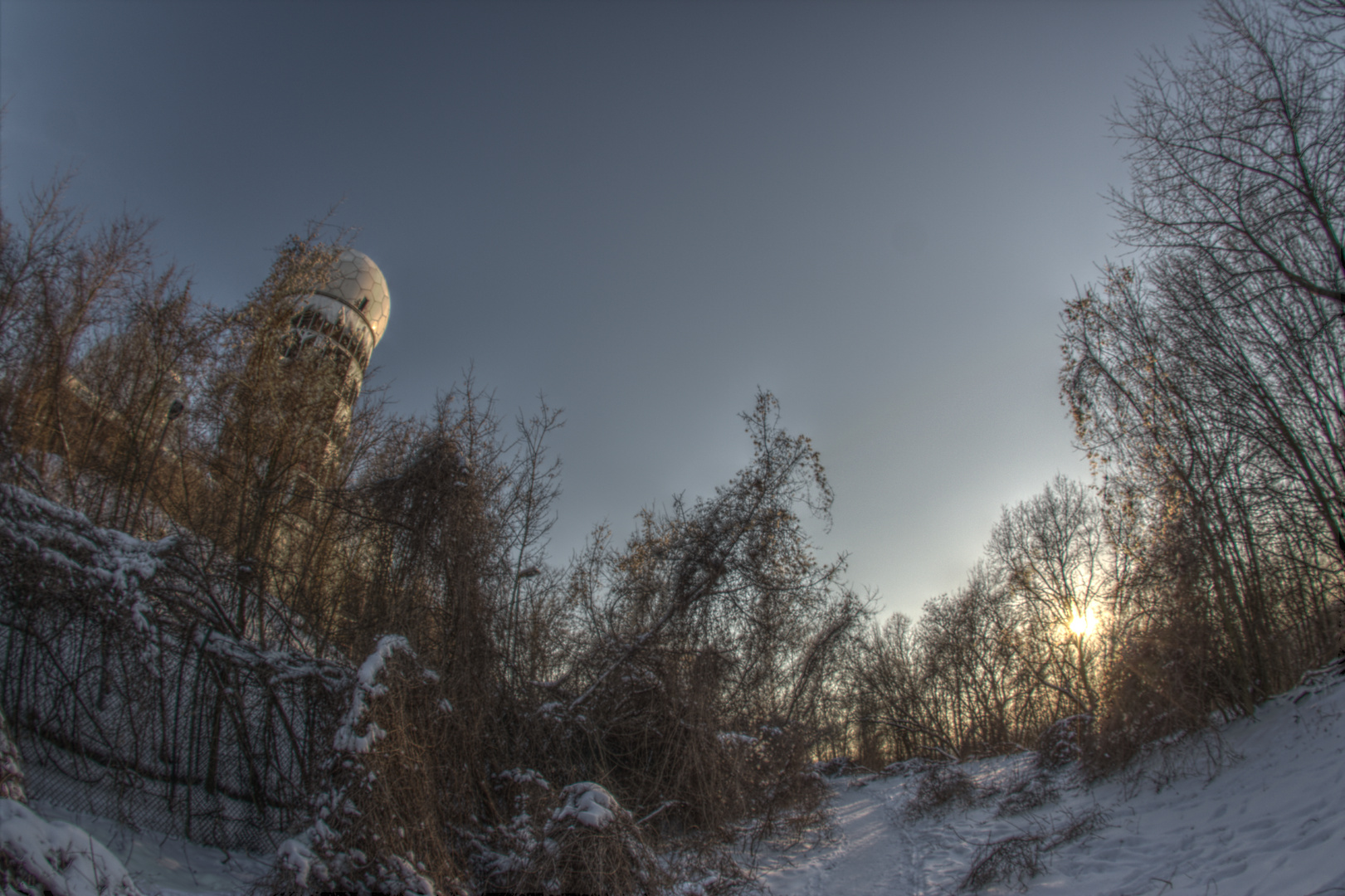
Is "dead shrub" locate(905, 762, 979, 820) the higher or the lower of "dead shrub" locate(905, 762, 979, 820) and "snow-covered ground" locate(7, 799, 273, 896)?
the lower

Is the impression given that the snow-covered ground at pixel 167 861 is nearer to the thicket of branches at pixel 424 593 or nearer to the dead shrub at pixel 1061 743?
the thicket of branches at pixel 424 593

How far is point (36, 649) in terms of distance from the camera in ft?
15.6

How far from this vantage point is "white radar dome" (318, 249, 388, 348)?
1822 cm

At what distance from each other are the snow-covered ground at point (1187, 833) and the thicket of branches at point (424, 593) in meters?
1.74

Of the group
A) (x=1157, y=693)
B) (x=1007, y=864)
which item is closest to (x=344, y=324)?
(x=1007, y=864)

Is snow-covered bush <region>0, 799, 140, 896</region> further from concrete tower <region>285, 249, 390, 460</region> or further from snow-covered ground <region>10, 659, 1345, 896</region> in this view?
concrete tower <region>285, 249, 390, 460</region>

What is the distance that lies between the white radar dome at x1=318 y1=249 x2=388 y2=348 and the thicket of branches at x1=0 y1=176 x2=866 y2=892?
7.95 m

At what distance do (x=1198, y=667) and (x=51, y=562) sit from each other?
12884 mm

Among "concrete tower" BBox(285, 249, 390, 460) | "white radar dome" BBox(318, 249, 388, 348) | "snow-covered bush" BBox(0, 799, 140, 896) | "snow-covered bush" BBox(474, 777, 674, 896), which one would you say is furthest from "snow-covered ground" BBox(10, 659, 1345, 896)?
"white radar dome" BBox(318, 249, 388, 348)

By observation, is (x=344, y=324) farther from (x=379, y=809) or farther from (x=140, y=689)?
(x=379, y=809)

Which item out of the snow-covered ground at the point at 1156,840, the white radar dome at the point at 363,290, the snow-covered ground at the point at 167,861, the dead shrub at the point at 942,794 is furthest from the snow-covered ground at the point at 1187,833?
the white radar dome at the point at 363,290

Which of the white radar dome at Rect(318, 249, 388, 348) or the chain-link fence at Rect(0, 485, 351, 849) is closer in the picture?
the chain-link fence at Rect(0, 485, 351, 849)

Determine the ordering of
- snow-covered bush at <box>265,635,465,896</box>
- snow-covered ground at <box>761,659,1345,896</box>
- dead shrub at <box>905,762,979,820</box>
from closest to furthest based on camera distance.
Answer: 1. snow-covered bush at <box>265,635,465,896</box>
2. snow-covered ground at <box>761,659,1345,896</box>
3. dead shrub at <box>905,762,979,820</box>

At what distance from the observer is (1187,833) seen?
227 inches
